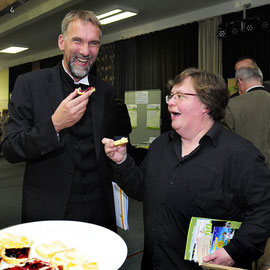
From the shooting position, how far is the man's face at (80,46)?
1.54 metres

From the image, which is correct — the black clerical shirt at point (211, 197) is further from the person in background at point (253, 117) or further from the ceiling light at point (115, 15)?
the ceiling light at point (115, 15)

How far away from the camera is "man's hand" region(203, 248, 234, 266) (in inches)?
49.5

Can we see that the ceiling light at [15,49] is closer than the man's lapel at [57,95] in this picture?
No

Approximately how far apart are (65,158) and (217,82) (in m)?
0.82

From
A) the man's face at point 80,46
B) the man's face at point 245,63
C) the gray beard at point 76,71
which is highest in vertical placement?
the man's face at point 245,63

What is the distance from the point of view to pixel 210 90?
147 centimetres

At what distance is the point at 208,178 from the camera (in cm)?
136

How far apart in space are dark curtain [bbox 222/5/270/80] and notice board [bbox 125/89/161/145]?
194 centimetres

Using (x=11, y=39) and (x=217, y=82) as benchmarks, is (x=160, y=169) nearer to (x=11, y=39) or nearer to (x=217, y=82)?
(x=217, y=82)

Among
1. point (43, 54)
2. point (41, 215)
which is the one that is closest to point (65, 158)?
point (41, 215)

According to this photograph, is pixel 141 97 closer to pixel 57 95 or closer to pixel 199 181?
pixel 57 95

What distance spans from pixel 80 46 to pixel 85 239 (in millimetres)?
923

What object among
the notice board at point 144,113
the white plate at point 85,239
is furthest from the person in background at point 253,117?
the notice board at point 144,113

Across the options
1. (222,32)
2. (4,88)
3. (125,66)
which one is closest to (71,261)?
(222,32)
